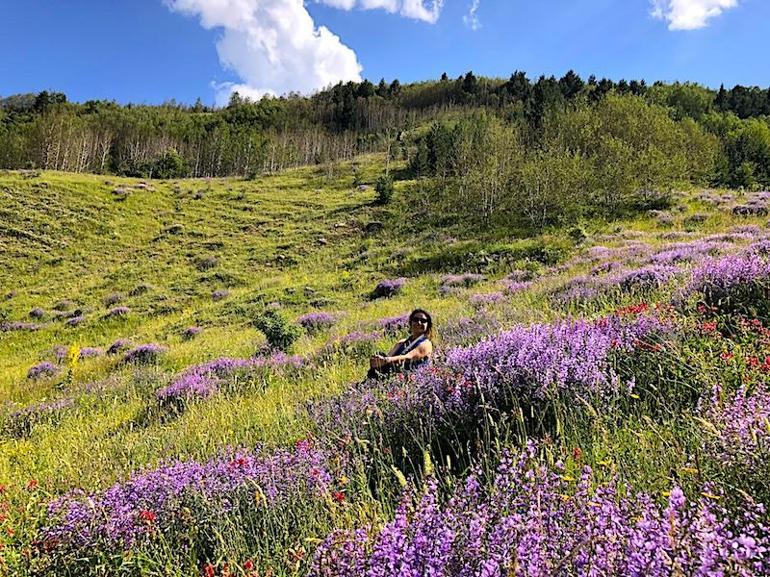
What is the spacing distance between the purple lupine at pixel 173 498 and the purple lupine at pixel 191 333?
15.3m

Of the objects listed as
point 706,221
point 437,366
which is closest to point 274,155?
point 706,221

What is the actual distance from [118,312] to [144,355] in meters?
10.9

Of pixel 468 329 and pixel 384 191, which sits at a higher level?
pixel 384 191

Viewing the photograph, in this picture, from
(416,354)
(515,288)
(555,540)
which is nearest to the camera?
(555,540)

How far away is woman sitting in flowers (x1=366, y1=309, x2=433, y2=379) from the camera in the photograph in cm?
633

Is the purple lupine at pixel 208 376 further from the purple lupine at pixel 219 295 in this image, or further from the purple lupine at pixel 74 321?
the purple lupine at pixel 74 321

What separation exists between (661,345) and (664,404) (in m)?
0.93

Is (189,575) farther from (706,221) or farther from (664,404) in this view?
(706,221)

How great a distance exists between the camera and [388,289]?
20.3 meters

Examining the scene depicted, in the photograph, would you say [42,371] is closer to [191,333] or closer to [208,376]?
[191,333]

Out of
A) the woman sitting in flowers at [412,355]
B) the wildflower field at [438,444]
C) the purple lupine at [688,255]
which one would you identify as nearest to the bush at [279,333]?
the wildflower field at [438,444]

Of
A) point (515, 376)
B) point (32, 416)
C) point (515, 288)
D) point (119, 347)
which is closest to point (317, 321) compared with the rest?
point (515, 288)

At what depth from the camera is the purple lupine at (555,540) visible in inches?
50.9

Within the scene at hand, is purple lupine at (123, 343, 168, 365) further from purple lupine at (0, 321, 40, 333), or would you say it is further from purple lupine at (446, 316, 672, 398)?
purple lupine at (446, 316, 672, 398)
